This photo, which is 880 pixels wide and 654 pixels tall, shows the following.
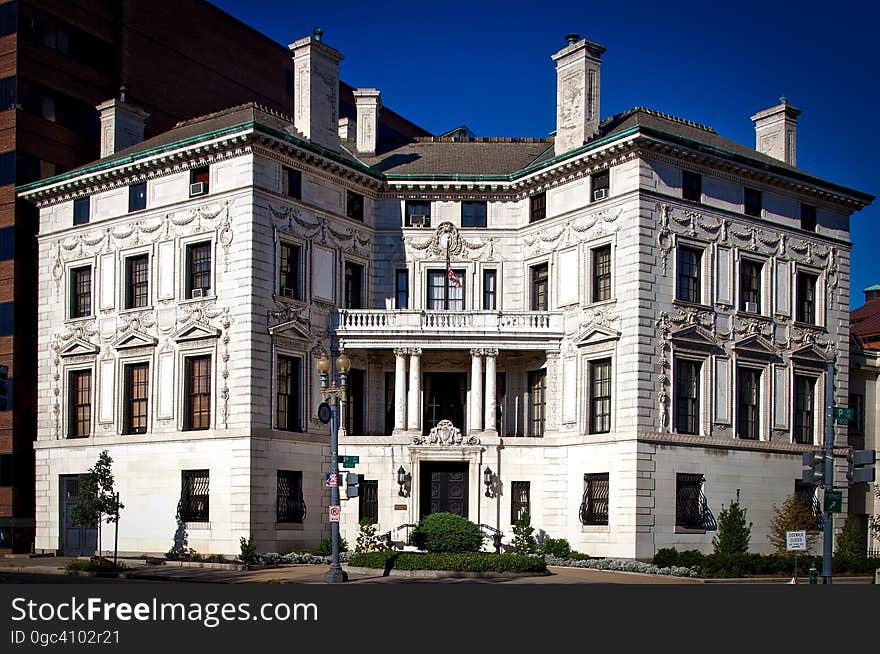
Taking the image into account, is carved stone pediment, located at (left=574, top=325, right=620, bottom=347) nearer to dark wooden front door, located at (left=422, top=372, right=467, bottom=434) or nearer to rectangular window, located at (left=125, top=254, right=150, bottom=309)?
dark wooden front door, located at (left=422, top=372, right=467, bottom=434)

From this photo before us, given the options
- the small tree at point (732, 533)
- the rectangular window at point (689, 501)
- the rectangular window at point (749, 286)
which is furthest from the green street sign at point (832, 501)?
the rectangular window at point (749, 286)

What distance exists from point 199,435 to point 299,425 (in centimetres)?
400

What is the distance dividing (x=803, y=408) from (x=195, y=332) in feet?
84.2

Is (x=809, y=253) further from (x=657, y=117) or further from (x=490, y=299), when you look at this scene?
(x=490, y=299)

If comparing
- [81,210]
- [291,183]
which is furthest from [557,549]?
[81,210]

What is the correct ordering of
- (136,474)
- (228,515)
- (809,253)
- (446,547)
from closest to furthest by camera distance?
1. (446,547)
2. (228,515)
3. (136,474)
4. (809,253)

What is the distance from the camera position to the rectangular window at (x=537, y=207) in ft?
181

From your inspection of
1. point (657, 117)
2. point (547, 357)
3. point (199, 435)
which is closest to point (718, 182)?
point (657, 117)

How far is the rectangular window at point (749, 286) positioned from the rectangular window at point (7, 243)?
32206mm

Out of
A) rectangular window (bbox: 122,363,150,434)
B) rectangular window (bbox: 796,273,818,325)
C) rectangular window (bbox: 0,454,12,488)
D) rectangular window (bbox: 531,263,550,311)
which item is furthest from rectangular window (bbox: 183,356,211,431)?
rectangular window (bbox: 796,273,818,325)

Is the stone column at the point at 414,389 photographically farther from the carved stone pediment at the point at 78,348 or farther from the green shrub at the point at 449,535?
the carved stone pediment at the point at 78,348

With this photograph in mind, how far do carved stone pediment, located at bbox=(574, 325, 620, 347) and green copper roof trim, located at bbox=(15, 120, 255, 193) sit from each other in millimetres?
15411

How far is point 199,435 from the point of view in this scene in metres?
50.3

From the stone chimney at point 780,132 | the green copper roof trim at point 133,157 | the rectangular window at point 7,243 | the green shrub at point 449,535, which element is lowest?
the green shrub at point 449,535
